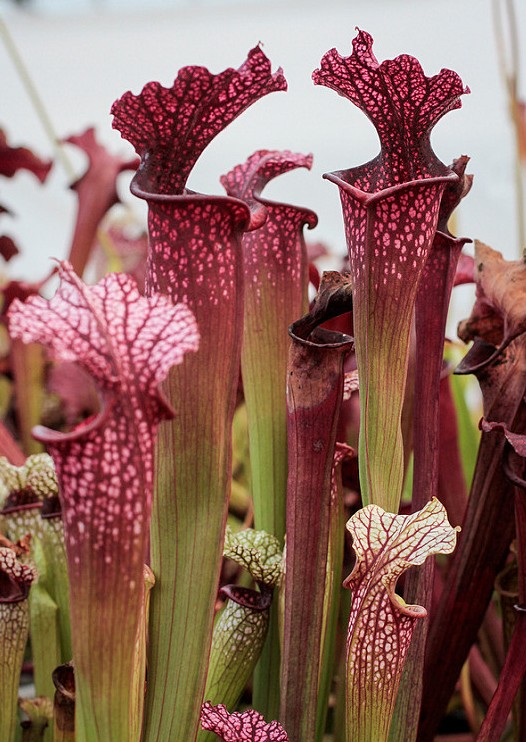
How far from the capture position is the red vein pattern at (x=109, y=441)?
1.38ft

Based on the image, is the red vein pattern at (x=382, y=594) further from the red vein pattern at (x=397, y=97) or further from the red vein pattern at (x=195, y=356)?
the red vein pattern at (x=397, y=97)

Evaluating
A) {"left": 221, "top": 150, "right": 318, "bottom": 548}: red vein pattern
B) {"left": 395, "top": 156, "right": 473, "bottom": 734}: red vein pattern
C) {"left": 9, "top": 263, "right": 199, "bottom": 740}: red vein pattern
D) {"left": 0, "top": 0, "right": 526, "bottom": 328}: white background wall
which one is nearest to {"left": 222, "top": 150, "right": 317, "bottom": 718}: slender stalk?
{"left": 221, "top": 150, "right": 318, "bottom": 548}: red vein pattern

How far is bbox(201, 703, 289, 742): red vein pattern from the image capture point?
0.53m

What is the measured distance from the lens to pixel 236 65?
4258mm

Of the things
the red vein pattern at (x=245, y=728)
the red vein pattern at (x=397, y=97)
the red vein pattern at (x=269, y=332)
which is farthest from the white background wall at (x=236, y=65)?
the red vein pattern at (x=245, y=728)

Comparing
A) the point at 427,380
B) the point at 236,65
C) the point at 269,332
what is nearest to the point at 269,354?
the point at 269,332

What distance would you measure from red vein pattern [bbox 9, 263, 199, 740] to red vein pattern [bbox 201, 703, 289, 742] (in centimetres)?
11

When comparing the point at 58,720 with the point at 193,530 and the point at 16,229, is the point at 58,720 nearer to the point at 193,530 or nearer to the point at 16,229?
the point at 193,530

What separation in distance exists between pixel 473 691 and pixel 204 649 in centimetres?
50

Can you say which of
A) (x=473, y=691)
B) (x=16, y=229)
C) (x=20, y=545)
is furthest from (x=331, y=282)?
(x=16, y=229)

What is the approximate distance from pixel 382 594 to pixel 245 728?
0.13 metres

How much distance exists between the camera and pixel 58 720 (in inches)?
23.7

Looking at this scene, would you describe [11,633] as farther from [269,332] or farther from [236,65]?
[236,65]

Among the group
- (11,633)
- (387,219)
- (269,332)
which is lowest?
(11,633)
